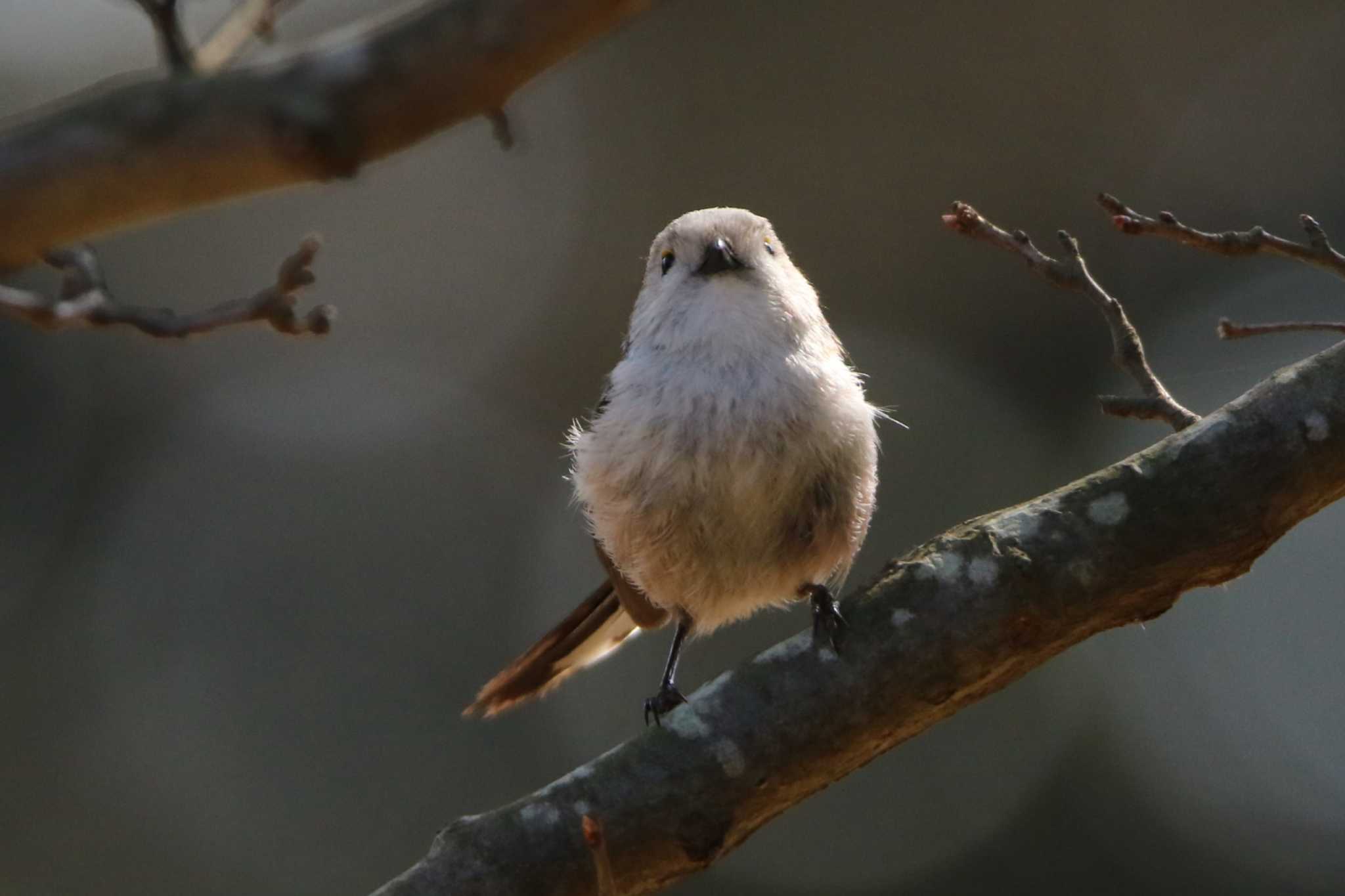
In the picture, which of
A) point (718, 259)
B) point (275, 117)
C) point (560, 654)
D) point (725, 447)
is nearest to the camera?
point (275, 117)

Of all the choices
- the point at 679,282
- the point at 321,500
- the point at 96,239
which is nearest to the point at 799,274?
the point at 679,282

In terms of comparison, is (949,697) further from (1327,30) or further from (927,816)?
(1327,30)

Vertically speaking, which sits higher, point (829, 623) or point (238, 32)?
point (238, 32)

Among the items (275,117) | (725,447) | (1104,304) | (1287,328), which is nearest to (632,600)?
(725,447)

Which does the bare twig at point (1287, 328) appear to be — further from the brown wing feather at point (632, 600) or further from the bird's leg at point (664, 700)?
the brown wing feather at point (632, 600)

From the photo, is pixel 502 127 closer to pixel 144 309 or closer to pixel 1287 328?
pixel 144 309
